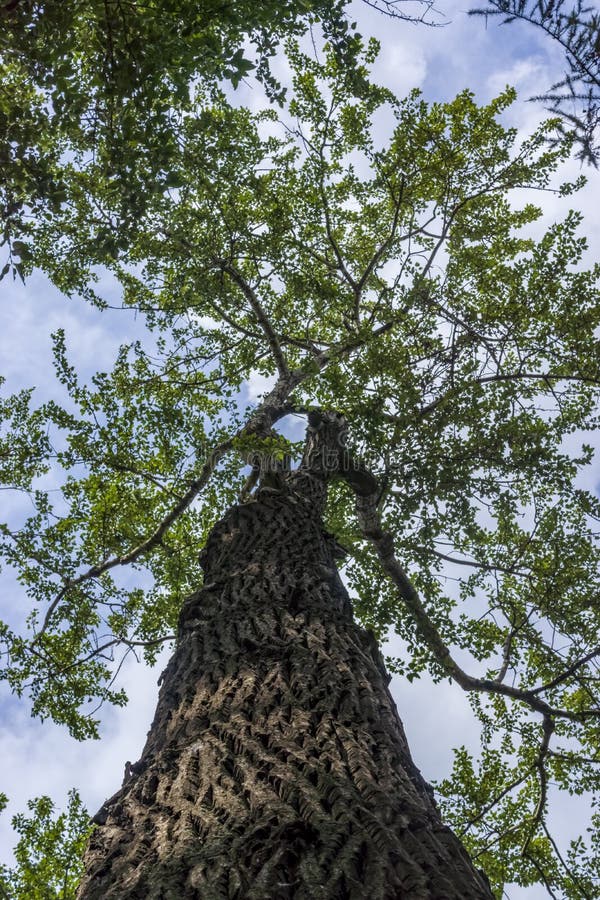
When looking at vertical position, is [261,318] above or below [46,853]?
above

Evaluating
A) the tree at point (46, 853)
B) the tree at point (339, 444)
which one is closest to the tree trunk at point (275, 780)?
the tree at point (339, 444)

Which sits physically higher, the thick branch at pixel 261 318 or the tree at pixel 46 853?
the thick branch at pixel 261 318

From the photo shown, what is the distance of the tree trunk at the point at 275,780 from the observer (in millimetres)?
1925

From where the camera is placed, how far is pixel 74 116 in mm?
4324

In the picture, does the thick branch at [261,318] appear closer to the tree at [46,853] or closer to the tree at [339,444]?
the tree at [339,444]

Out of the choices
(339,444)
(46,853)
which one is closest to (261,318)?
(339,444)

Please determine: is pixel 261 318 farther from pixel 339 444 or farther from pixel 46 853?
pixel 46 853

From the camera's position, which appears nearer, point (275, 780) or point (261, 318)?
point (275, 780)

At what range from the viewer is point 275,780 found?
238 centimetres

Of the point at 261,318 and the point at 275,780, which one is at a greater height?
the point at 261,318

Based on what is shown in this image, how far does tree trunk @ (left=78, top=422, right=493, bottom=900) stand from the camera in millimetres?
1925

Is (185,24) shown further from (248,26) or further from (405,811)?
(405,811)

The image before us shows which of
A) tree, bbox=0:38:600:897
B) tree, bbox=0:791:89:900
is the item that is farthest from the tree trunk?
tree, bbox=0:791:89:900

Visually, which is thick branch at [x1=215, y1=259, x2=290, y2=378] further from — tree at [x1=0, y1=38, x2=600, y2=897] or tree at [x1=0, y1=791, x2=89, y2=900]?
tree at [x1=0, y1=791, x2=89, y2=900]
